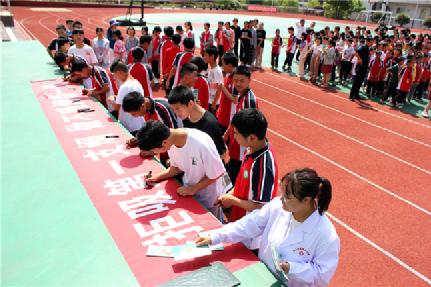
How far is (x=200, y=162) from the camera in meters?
2.78

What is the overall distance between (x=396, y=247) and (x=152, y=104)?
11.6 ft

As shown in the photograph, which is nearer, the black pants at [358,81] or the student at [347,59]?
the black pants at [358,81]

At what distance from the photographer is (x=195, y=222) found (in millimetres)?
2541

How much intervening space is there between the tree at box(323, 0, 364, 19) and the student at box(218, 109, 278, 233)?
4746 centimetres

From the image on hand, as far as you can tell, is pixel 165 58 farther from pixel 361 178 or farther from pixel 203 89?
pixel 361 178

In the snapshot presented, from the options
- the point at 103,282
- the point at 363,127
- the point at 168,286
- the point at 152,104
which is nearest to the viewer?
the point at 168,286

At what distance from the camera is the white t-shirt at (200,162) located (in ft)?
8.93

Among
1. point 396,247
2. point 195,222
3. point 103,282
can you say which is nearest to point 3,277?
point 103,282

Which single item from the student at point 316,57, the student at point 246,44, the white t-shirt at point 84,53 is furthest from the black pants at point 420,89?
the white t-shirt at point 84,53

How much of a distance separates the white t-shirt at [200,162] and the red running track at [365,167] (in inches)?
70.1

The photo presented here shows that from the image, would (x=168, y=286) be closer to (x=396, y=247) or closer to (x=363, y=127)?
(x=396, y=247)

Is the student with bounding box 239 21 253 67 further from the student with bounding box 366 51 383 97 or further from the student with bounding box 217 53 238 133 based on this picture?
the student with bounding box 217 53 238 133

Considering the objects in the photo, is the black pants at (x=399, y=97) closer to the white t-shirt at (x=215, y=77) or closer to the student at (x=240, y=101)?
the white t-shirt at (x=215, y=77)

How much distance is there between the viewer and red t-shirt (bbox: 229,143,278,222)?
245cm
